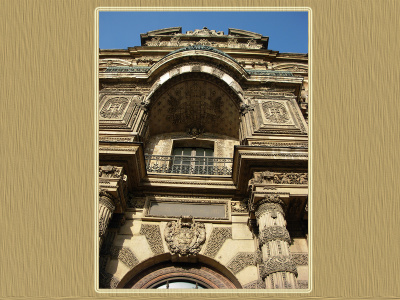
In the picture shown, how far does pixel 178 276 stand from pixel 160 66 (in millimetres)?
7032

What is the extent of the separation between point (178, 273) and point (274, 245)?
2206mm

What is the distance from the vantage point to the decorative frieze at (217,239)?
718 centimetres

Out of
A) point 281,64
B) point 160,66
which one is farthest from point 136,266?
point 281,64

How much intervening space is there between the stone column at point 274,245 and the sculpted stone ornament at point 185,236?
1.35 m

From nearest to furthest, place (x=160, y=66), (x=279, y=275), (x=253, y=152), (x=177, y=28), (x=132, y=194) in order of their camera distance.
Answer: (x=279, y=275), (x=253, y=152), (x=132, y=194), (x=160, y=66), (x=177, y=28)

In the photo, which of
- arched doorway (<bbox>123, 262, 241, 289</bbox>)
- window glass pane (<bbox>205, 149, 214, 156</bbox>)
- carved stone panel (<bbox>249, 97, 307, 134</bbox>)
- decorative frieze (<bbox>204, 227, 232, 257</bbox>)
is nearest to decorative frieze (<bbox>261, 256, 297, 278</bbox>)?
arched doorway (<bbox>123, 262, 241, 289</bbox>)

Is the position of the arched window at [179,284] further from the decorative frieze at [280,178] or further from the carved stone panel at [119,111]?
the carved stone panel at [119,111]

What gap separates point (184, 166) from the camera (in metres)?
10.4

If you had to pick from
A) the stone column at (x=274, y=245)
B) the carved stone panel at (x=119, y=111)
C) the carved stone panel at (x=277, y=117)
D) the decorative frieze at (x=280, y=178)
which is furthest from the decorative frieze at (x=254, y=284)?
the carved stone panel at (x=119, y=111)

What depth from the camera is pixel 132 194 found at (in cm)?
848

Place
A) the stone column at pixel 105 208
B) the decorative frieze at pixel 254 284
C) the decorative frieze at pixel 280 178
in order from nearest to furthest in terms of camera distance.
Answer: the decorative frieze at pixel 254 284
the stone column at pixel 105 208
the decorative frieze at pixel 280 178

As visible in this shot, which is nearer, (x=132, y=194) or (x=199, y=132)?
(x=132, y=194)

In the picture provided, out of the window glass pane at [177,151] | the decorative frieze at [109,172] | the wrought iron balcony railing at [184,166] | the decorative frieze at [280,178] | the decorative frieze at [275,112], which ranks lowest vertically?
the decorative frieze at [109,172]

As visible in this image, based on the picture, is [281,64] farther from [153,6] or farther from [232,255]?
[153,6]
